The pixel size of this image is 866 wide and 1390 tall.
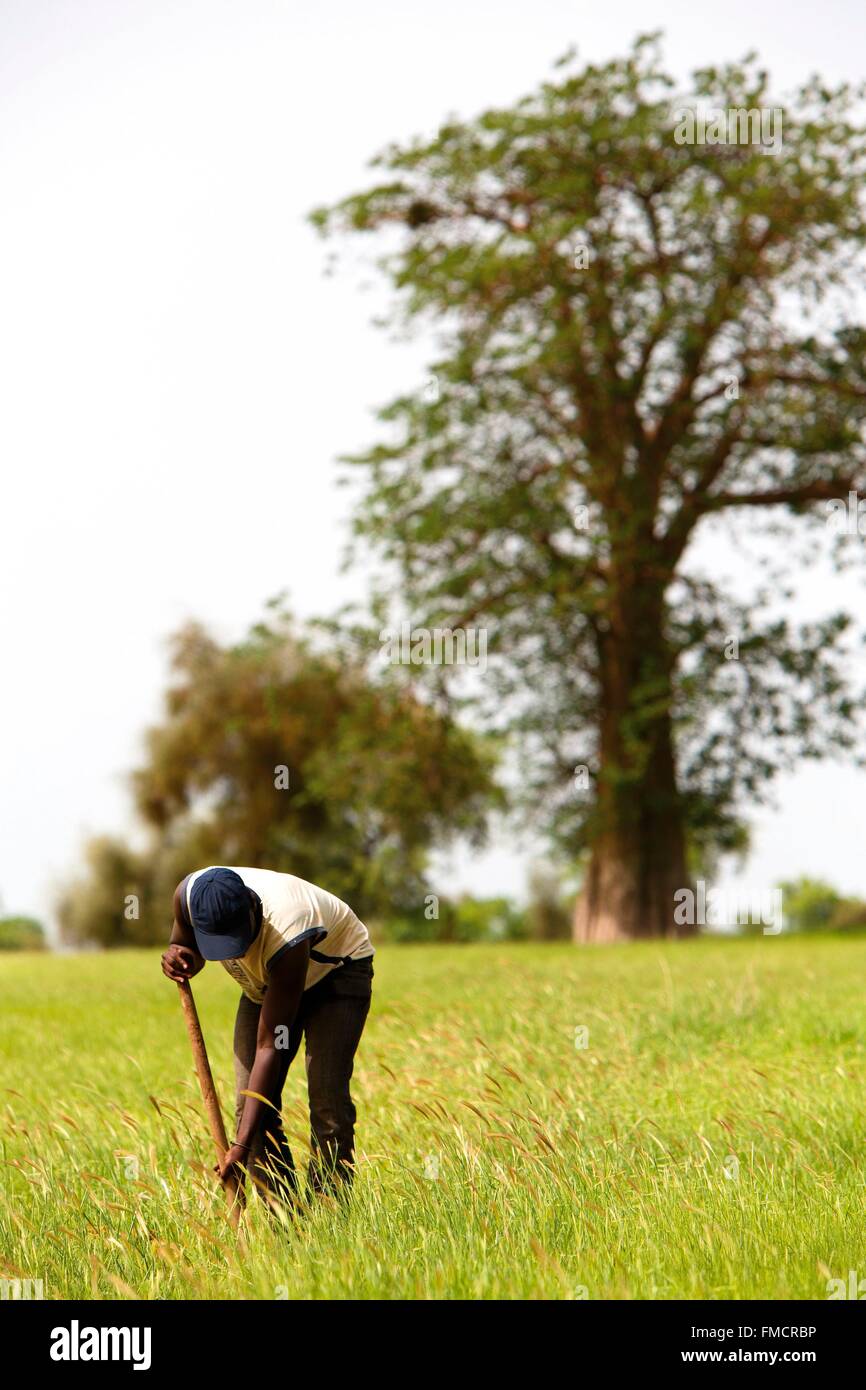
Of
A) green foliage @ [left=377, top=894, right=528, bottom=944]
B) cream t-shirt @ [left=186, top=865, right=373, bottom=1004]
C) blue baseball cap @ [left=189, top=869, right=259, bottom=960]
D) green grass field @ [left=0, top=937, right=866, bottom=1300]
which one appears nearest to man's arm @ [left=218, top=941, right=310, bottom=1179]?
cream t-shirt @ [left=186, top=865, right=373, bottom=1004]

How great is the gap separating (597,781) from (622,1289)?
1856 centimetres

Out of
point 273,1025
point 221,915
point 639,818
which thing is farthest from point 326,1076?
point 639,818

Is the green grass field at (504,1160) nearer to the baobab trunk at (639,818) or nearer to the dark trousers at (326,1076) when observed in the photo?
the dark trousers at (326,1076)

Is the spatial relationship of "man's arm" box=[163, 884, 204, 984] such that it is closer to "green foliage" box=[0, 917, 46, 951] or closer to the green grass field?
the green grass field

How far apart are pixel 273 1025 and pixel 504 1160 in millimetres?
1478

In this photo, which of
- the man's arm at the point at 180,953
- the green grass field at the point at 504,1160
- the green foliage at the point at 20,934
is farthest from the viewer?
the green foliage at the point at 20,934

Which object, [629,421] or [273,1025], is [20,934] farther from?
[273,1025]

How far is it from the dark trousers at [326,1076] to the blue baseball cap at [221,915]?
1.94 feet

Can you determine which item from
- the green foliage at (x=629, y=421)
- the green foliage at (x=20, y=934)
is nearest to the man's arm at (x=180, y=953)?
the green foliage at (x=629, y=421)

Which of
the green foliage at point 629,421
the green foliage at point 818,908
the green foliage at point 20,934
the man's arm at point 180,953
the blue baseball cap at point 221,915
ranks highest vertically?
the green foliage at point 629,421

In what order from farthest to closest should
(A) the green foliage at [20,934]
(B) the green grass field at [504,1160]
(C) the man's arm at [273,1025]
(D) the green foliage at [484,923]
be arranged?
(D) the green foliage at [484,923] → (A) the green foliage at [20,934] → (C) the man's arm at [273,1025] → (B) the green grass field at [504,1160]

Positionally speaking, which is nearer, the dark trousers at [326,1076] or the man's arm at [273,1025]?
the man's arm at [273,1025]

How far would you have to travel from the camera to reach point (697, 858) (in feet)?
120

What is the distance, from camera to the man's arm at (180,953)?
5.35 m
